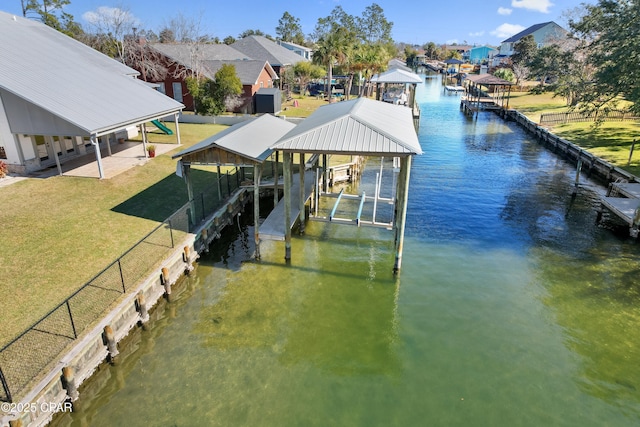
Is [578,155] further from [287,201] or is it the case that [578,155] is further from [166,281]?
[166,281]

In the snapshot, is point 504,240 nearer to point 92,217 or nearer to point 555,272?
point 555,272

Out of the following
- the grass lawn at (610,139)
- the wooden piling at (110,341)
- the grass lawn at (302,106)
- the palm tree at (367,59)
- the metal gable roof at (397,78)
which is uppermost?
the palm tree at (367,59)

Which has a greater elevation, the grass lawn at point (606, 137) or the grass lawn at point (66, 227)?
the grass lawn at point (606, 137)

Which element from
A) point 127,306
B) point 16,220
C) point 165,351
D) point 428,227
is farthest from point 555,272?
point 16,220

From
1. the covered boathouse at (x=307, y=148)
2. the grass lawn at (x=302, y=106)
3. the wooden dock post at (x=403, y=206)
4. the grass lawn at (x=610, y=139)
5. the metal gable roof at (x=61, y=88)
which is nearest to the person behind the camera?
the covered boathouse at (x=307, y=148)

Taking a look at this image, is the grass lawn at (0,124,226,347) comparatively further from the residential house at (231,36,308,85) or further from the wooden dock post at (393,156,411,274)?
the residential house at (231,36,308,85)

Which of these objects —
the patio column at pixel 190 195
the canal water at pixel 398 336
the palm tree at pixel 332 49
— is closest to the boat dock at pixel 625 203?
the canal water at pixel 398 336

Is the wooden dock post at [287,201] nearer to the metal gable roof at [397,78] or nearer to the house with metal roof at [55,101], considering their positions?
the house with metal roof at [55,101]
